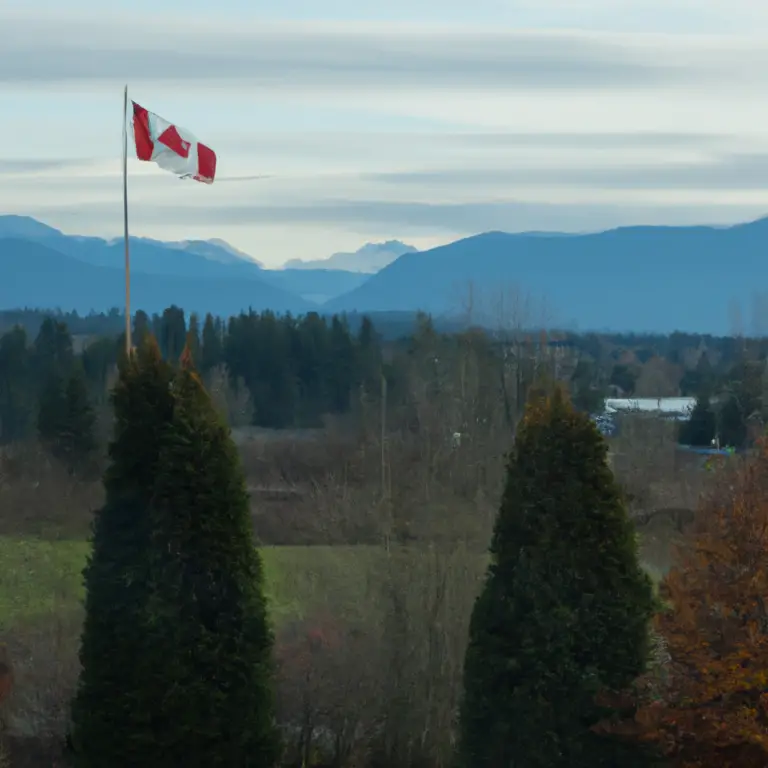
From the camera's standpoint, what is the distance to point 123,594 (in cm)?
1088

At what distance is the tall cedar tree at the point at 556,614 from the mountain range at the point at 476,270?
104586 mm

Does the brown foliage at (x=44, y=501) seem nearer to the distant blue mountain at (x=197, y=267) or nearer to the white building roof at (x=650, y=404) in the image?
the white building roof at (x=650, y=404)

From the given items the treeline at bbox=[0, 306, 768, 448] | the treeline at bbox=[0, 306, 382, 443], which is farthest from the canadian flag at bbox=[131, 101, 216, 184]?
the treeline at bbox=[0, 306, 382, 443]

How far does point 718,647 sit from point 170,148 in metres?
6.67

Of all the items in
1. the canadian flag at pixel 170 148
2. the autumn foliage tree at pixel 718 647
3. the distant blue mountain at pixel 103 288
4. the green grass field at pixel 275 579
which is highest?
the distant blue mountain at pixel 103 288

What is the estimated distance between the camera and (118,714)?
35.6ft

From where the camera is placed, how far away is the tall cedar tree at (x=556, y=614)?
34.0 feet

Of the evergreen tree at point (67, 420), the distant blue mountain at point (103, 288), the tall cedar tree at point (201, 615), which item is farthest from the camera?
the distant blue mountain at point (103, 288)

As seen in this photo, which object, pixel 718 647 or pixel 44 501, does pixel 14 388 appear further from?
pixel 718 647

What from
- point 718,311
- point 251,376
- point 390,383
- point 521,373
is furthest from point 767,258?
point 521,373

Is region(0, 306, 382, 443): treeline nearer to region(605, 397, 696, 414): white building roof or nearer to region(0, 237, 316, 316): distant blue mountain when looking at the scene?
region(605, 397, 696, 414): white building roof

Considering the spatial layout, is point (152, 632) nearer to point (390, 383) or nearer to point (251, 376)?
point (390, 383)

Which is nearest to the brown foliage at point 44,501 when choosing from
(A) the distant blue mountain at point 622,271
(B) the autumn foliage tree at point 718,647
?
(B) the autumn foliage tree at point 718,647

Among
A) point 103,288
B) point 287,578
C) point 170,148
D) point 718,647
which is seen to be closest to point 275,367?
point 287,578
